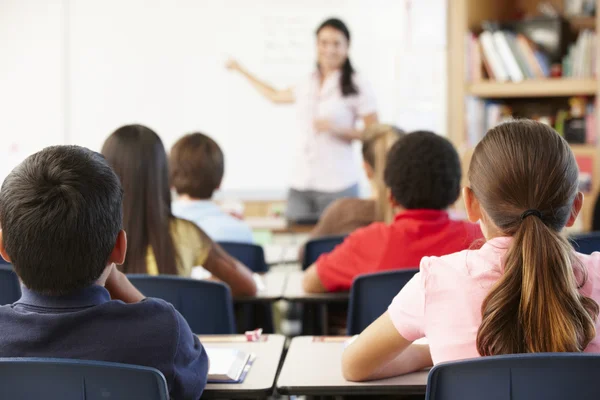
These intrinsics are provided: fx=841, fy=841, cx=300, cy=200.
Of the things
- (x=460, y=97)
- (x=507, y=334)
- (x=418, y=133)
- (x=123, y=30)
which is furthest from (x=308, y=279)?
(x=123, y=30)

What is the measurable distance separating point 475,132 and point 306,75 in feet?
3.96

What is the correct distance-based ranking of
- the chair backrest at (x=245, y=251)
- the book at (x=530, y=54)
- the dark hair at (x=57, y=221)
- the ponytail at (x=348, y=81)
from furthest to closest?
the book at (x=530, y=54) < the ponytail at (x=348, y=81) < the chair backrest at (x=245, y=251) < the dark hair at (x=57, y=221)

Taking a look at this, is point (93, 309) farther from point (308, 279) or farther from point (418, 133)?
point (418, 133)

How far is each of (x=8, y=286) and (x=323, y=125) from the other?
297 centimetres

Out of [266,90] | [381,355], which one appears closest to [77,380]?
[381,355]

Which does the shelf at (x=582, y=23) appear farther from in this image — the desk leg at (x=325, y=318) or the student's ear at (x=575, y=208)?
the student's ear at (x=575, y=208)

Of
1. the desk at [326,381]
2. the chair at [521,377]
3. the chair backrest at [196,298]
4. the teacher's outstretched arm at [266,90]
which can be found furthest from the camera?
the teacher's outstretched arm at [266,90]

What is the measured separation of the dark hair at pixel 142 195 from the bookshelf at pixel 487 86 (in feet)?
10.3

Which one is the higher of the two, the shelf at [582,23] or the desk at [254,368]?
the shelf at [582,23]

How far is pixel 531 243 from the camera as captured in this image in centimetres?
148

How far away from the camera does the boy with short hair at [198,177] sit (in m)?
3.18

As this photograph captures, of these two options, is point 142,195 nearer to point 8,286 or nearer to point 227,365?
point 8,286

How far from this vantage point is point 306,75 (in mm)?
5766

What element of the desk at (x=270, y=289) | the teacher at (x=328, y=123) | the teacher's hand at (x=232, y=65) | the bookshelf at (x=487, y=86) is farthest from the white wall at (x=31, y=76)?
the desk at (x=270, y=289)
